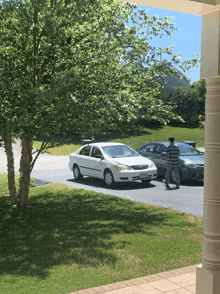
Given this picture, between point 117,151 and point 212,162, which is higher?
point 212,162

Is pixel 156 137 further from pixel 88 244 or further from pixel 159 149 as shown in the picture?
pixel 88 244

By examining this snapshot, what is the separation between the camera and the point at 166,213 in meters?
9.40

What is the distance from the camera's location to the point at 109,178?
14.2 meters

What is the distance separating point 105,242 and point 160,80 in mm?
4675

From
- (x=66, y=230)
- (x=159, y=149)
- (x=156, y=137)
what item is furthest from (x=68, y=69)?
(x=156, y=137)

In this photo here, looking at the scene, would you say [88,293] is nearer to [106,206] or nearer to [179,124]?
[106,206]

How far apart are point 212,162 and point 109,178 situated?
10155mm

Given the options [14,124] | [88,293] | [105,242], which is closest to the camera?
[88,293]

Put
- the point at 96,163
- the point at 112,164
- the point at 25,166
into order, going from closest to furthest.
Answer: the point at 25,166 < the point at 112,164 < the point at 96,163

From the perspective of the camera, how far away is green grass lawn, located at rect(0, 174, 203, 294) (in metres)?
5.44

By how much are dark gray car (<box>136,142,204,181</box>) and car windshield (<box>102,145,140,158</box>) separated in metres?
1.07

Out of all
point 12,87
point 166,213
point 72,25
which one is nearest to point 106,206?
point 166,213

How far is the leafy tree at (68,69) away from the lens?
828 centimetres

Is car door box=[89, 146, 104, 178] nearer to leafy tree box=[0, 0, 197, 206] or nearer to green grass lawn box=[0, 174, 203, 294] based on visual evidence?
green grass lawn box=[0, 174, 203, 294]
